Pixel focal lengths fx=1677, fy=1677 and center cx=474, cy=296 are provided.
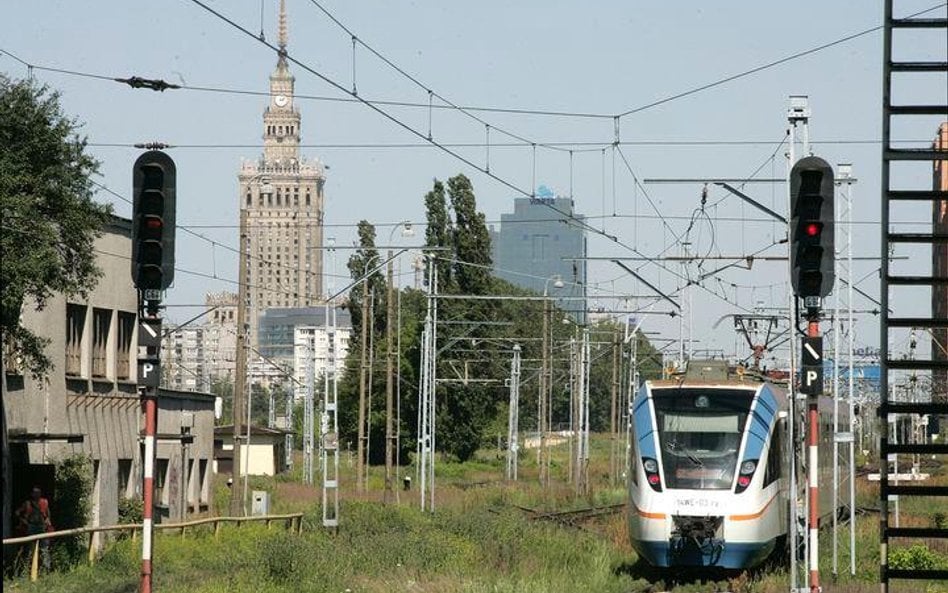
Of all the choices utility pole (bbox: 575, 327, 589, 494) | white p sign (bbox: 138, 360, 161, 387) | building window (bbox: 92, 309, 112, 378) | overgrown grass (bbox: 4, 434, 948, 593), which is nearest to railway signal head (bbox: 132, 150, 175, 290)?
white p sign (bbox: 138, 360, 161, 387)

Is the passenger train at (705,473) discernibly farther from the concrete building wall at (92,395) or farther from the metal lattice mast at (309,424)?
the metal lattice mast at (309,424)

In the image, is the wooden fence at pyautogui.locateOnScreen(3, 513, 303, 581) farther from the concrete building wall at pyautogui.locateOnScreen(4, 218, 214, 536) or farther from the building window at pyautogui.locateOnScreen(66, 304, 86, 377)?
the building window at pyautogui.locateOnScreen(66, 304, 86, 377)

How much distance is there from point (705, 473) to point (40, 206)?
11530 mm

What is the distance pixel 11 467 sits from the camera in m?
30.9

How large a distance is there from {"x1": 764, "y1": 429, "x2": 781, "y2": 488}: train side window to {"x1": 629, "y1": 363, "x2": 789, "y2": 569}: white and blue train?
0.05ft

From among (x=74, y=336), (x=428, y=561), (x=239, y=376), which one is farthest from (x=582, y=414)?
(x=428, y=561)

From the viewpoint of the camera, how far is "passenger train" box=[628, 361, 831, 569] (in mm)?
24422

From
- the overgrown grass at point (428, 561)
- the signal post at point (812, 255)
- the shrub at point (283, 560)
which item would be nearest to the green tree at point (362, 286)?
the overgrown grass at point (428, 561)

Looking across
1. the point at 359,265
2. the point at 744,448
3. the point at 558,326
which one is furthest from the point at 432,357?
the point at 558,326

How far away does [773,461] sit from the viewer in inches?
1002

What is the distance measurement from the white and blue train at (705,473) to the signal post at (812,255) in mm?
7118

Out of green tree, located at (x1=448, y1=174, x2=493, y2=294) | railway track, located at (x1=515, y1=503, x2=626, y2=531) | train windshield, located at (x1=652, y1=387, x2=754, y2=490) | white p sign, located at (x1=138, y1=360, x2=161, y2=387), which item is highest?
green tree, located at (x1=448, y1=174, x2=493, y2=294)

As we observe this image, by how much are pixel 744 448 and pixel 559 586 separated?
13.2ft

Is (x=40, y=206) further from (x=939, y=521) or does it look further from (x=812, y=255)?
(x=939, y=521)
